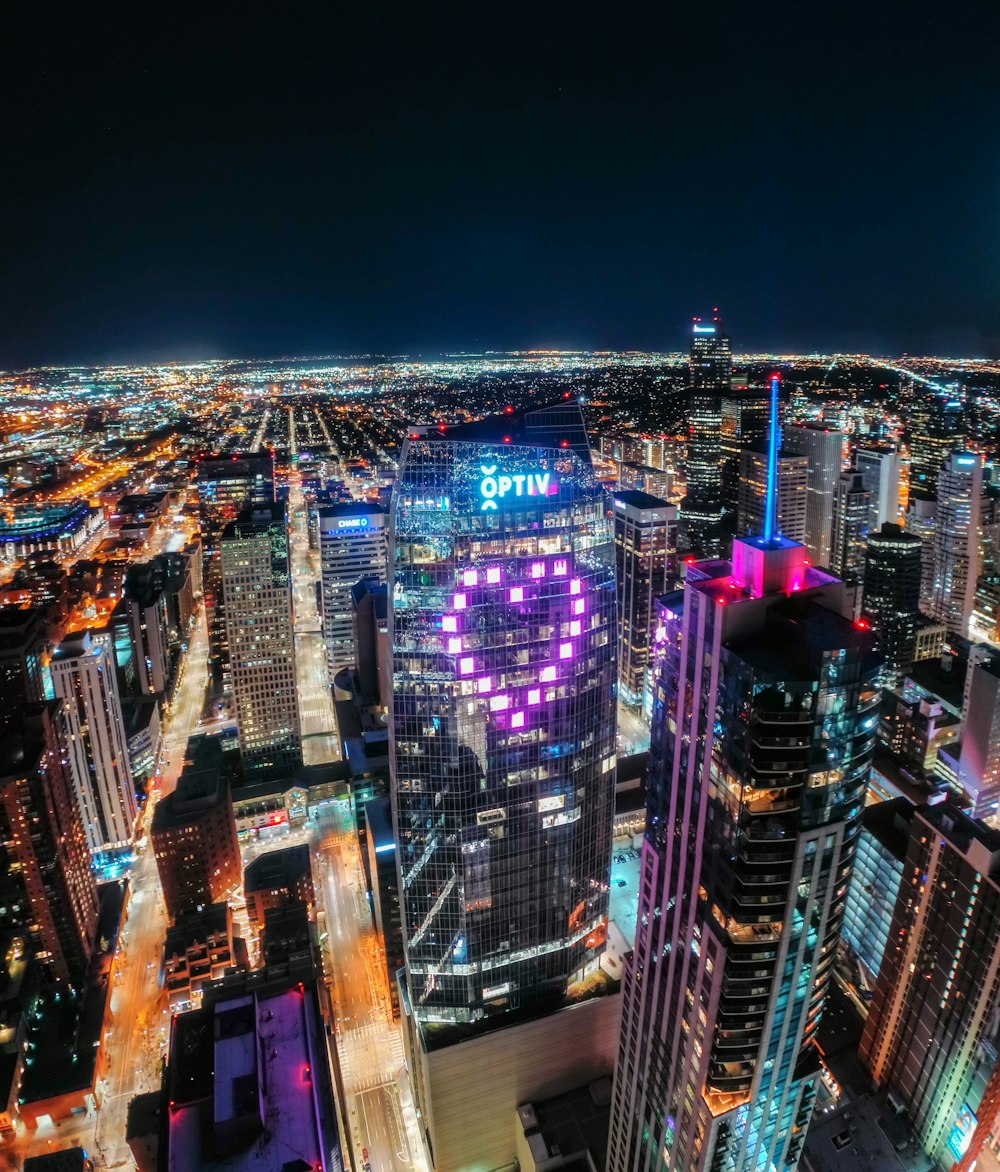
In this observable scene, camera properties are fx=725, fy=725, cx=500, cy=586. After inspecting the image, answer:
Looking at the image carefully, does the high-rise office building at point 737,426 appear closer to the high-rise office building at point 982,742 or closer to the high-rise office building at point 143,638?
the high-rise office building at point 982,742

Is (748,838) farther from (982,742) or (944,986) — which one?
(982,742)

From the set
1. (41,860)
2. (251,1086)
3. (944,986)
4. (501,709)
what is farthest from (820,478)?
(41,860)

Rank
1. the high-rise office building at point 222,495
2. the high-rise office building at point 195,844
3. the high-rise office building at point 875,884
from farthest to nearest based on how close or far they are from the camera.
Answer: the high-rise office building at point 222,495 < the high-rise office building at point 195,844 < the high-rise office building at point 875,884

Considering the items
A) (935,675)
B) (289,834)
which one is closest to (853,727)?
(289,834)

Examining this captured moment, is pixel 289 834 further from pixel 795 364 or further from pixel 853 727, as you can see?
pixel 795 364

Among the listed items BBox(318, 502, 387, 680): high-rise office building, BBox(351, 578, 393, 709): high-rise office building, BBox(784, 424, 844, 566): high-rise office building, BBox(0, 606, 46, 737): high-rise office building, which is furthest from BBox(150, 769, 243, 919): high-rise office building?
BBox(784, 424, 844, 566): high-rise office building

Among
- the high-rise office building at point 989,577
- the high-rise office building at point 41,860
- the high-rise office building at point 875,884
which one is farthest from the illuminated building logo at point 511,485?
the high-rise office building at point 989,577
